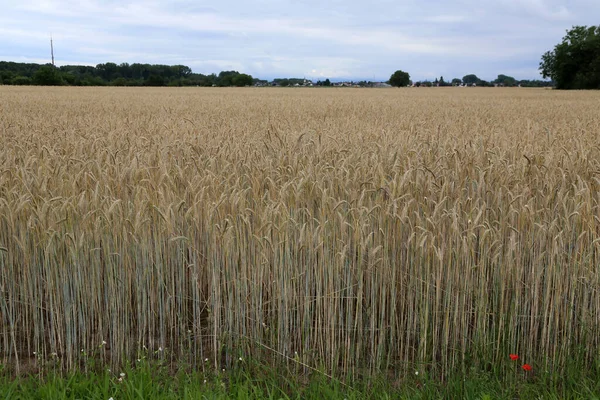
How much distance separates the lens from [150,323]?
3.45 meters

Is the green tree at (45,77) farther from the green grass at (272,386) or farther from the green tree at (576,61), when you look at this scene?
the green grass at (272,386)

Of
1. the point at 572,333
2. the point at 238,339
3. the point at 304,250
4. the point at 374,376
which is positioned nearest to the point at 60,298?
the point at 238,339

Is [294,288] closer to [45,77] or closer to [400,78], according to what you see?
[45,77]

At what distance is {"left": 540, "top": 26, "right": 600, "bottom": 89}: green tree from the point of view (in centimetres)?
5512

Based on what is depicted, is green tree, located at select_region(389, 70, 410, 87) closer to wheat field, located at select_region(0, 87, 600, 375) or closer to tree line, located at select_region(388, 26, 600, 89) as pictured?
tree line, located at select_region(388, 26, 600, 89)

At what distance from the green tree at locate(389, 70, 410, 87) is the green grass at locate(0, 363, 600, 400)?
9781 centimetres

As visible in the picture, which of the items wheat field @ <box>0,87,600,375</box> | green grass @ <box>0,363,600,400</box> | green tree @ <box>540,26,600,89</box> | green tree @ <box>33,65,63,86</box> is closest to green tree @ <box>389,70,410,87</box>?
green tree @ <box>540,26,600,89</box>

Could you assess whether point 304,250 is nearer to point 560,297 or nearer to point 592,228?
point 560,297

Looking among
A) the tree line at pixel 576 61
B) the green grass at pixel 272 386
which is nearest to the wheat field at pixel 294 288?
the green grass at pixel 272 386

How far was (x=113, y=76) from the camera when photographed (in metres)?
81.9

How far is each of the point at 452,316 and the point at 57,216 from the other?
7.74 ft

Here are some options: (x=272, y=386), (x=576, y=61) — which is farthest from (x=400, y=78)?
(x=272, y=386)

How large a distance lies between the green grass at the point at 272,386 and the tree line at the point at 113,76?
66700 millimetres

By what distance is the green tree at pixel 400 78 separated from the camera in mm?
97438
